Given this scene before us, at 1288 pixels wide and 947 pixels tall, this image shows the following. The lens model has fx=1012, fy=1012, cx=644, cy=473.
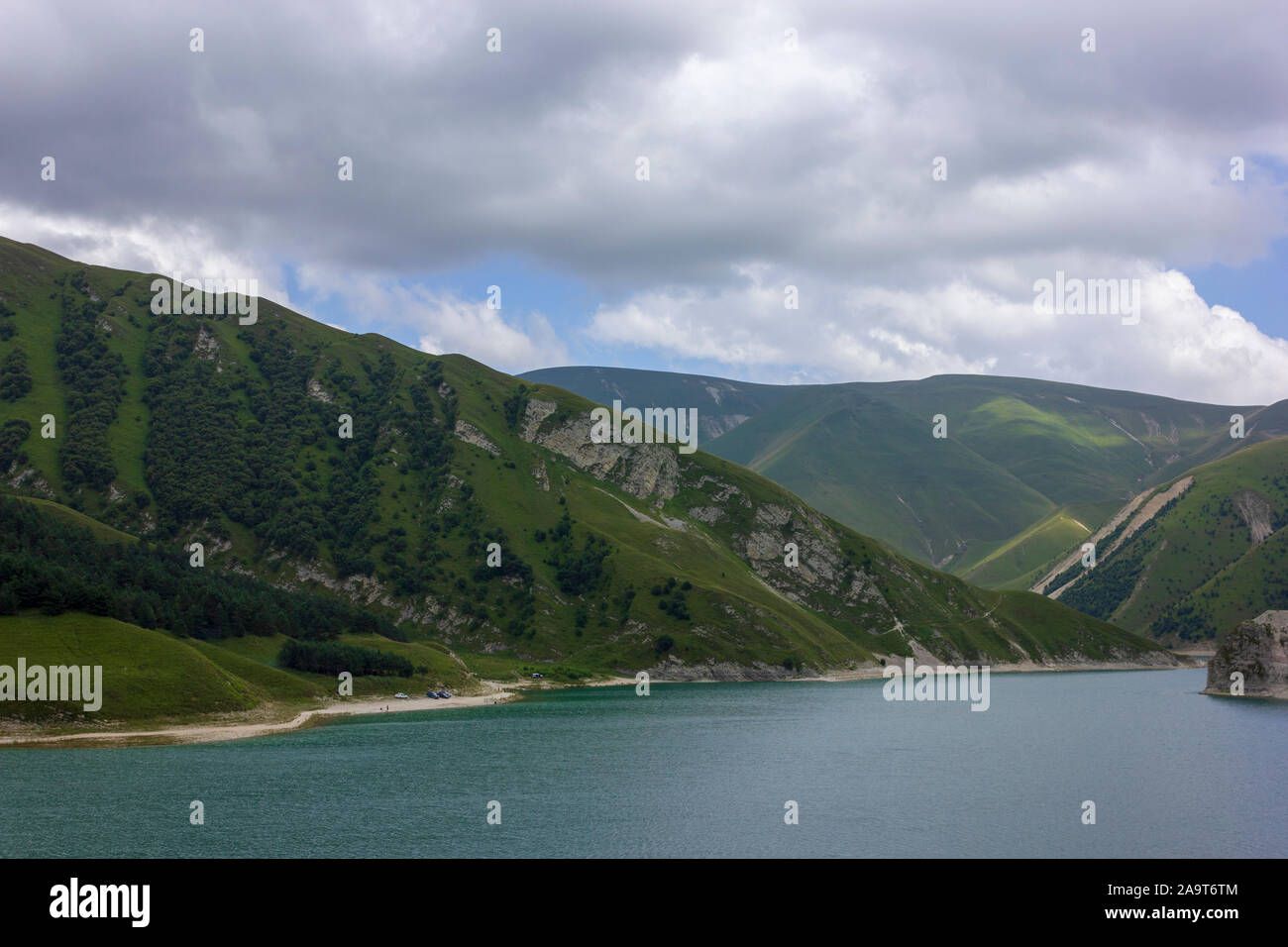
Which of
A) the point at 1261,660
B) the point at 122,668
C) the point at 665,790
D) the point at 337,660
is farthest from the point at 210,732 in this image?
the point at 1261,660

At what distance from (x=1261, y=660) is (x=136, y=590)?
19698 cm

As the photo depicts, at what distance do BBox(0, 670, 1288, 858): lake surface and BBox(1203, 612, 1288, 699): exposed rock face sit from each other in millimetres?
55435

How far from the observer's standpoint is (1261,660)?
19175cm

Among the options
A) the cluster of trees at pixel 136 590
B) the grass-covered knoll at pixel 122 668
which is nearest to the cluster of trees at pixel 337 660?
the cluster of trees at pixel 136 590

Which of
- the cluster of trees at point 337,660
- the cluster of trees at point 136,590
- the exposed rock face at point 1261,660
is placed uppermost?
the cluster of trees at point 136,590

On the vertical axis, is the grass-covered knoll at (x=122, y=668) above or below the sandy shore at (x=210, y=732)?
above

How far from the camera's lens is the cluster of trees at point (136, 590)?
12688cm

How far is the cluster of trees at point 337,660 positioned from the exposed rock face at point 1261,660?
157 metres

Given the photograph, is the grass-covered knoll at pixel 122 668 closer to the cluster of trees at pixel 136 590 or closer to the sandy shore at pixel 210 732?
the sandy shore at pixel 210 732

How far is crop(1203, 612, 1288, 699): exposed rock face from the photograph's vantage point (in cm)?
18938

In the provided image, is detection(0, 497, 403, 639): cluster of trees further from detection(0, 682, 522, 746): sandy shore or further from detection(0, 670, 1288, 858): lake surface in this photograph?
detection(0, 670, 1288, 858): lake surface
